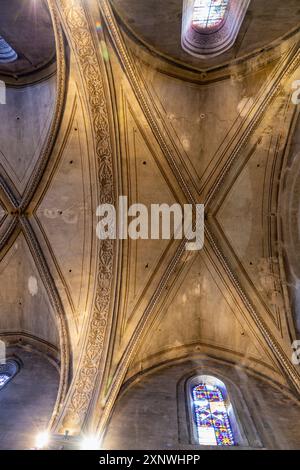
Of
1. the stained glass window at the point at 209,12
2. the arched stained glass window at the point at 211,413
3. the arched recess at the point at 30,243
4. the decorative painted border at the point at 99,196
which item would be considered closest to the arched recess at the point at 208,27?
the stained glass window at the point at 209,12

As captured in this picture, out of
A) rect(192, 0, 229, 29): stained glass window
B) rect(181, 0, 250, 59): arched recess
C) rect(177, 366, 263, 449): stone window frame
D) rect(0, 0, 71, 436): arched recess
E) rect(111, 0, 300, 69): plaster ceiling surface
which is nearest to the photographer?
rect(177, 366, 263, 449): stone window frame

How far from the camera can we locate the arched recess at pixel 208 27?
630cm

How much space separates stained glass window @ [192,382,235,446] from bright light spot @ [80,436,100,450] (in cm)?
187

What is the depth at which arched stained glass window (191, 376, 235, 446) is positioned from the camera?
5.28 metres

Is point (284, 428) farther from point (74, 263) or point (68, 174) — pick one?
point (68, 174)

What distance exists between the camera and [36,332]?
8422 millimetres

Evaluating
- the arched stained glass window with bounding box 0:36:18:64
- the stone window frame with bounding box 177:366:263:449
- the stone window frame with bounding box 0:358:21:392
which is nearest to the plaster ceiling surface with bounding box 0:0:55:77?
the arched stained glass window with bounding box 0:36:18:64

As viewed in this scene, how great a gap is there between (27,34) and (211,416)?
979 centimetres

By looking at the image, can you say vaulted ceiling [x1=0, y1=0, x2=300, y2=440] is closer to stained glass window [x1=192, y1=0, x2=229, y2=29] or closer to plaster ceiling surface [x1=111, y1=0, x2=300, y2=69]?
plaster ceiling surface [x1=111, y1=0, x2=300, y2=69]

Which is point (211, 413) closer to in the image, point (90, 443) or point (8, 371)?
point (90, 443)

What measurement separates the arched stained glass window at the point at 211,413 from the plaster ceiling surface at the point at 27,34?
9176mm

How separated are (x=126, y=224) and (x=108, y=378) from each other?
381 centimetres

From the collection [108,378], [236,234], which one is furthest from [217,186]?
[108,378]
